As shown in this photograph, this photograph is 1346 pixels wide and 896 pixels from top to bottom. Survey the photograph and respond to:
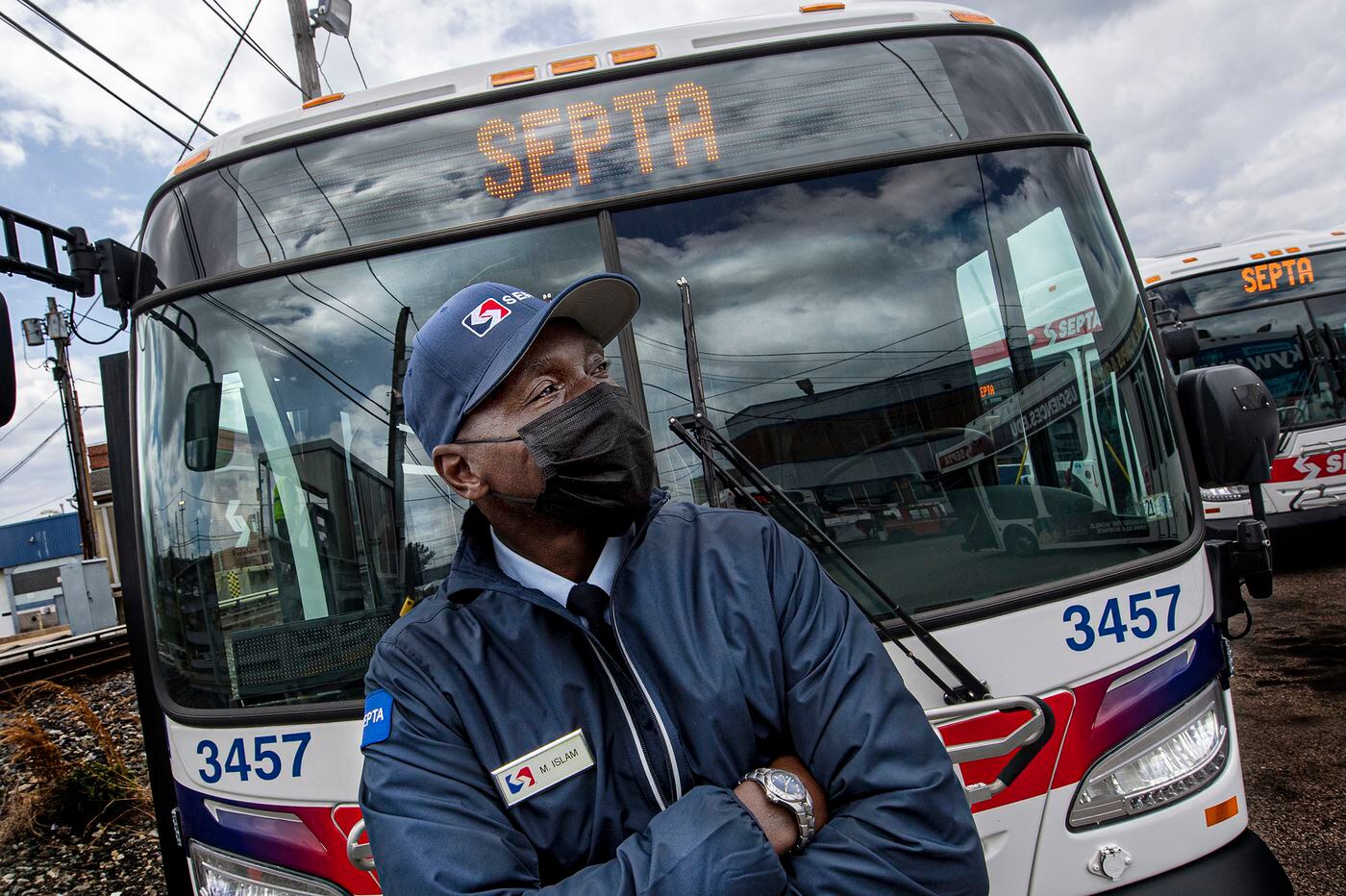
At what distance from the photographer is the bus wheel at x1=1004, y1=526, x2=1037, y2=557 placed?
228 centimetres

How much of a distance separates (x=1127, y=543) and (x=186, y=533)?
2475 millimetres

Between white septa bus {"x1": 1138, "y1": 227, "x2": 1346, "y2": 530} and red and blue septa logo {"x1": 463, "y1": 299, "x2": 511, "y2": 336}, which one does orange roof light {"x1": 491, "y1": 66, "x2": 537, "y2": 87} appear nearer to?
red and blue septa logo {"x1": 463, "y1": 299, "x2": 511, "y2": 336}

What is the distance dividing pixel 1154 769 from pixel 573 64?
2.35 m

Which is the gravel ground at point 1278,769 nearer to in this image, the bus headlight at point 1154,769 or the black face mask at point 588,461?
the bus headlight at point 1154,769

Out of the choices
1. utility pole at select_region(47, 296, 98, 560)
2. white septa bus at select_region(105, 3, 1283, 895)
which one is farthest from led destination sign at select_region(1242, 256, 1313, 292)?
utility pole at select_region(47, 296, 98, 560)

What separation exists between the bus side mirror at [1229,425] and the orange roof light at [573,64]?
1887mm

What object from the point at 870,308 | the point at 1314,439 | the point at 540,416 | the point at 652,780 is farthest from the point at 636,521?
the point at 1314,439

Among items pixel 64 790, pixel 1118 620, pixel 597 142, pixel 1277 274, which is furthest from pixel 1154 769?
pixel 1277 274

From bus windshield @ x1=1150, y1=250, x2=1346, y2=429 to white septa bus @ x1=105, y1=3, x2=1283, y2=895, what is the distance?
741 cm

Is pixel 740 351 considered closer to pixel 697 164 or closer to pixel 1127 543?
pixel 697 164

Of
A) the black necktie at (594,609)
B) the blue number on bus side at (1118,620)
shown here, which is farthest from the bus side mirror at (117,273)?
the blue number on bus side at (1118,620)

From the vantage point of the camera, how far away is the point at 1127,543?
2301 millimetres

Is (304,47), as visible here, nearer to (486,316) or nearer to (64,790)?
(64,790)

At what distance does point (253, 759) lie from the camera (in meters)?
2.26
